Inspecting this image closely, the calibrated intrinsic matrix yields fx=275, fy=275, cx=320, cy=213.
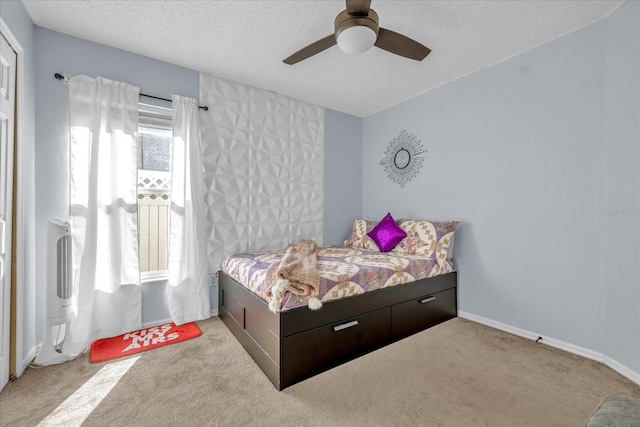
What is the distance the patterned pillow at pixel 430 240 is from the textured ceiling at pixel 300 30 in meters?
1.61

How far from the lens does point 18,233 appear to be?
1851 millimetres

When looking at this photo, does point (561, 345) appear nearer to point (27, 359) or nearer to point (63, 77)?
point (27, 359)

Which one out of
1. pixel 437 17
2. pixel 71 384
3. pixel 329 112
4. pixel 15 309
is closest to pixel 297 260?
pixel 71 384

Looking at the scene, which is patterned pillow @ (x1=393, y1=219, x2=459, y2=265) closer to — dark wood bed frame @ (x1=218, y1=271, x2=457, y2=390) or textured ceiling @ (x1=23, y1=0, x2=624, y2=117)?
dark wood bed frame @ (x1=218, y1=271, x2=457, y2=390)

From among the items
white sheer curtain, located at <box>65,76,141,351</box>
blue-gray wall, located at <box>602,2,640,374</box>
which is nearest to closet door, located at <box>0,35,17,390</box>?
white sheer curtain, located at <box>65,76,141,351</box>

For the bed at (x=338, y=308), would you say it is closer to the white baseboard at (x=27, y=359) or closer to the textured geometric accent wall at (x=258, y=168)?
the textured geometric accent wall at (x=258, y=168)

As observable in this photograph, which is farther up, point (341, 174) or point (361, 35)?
point (361, 35)

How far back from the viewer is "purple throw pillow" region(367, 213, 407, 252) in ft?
10.4

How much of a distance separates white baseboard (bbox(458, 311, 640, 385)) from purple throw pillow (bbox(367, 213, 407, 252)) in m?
1.01

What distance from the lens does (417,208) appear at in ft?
11.2

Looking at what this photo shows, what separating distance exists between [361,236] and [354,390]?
2.10m

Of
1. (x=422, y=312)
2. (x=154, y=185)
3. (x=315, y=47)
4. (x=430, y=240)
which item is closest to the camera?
(x=315, y=47)

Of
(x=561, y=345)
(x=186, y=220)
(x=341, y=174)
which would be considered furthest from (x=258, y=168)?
(x=561, y=345)

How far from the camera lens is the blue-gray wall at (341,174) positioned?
3863 millimetres
